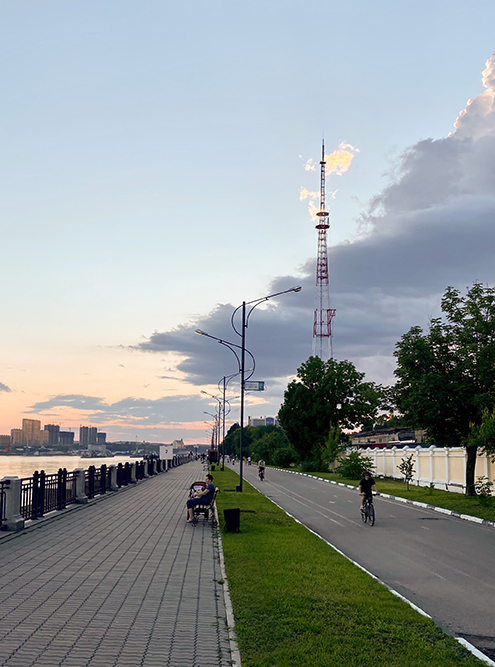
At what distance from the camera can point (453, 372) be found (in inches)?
1175

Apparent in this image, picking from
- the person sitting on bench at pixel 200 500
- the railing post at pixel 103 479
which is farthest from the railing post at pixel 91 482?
the person sitting on bench at pixel 200 500

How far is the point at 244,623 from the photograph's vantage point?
7.44m

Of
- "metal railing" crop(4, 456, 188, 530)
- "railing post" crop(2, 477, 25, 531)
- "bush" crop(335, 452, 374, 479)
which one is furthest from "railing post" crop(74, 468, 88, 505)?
"bush" crop(335, 452, 374, 479)

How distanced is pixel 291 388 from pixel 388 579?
71147 millimetres

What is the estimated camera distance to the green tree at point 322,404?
76625mm

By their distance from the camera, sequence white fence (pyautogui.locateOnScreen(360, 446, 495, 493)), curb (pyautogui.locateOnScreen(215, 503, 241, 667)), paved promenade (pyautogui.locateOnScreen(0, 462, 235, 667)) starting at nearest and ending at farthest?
curb (pyautogui.locateOnScreen(215, 503, 241, 667)), paved promenade (pyautogui.locateOnScreen(0, 462, 235, 667)), white fence (pyautogui.locateOnScreen(360, 446, 495, 493))

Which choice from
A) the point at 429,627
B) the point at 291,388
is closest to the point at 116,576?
the point at 429,627

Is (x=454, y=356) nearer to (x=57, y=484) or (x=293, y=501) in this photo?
(x=293, y=501)

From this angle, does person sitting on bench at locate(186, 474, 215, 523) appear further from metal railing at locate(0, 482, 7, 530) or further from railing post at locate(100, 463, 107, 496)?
railing post at locate(100, 463, 107, 496)

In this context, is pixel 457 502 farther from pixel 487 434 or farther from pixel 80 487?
pixel 80 487

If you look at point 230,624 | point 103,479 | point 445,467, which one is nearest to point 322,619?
point 230,624

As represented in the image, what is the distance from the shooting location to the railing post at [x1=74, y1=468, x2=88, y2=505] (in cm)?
2277

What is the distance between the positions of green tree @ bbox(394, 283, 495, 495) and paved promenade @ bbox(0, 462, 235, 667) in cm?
1655

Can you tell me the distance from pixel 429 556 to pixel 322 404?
6337 centimetres
